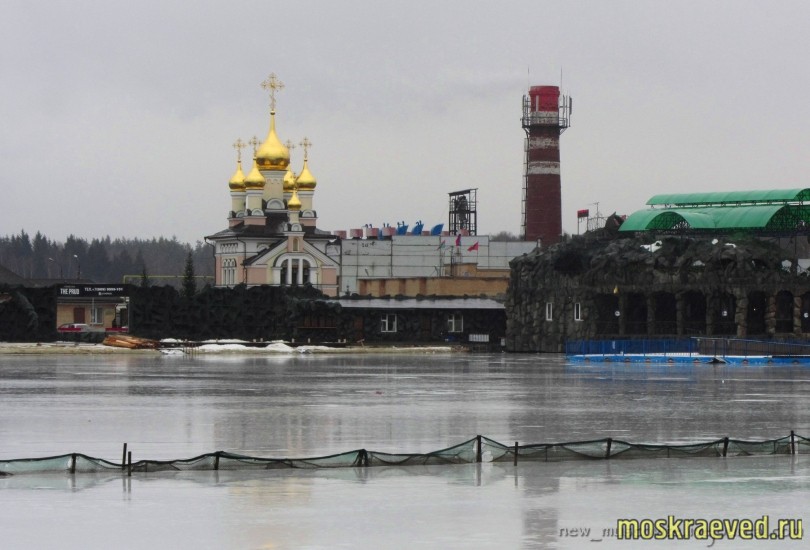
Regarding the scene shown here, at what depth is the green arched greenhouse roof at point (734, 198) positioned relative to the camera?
328 feet

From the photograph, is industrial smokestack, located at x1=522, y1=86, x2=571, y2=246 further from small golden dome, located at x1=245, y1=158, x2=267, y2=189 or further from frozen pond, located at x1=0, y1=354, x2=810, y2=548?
frozen pond, located at x1=0, y1=354, x2=810, y2=548

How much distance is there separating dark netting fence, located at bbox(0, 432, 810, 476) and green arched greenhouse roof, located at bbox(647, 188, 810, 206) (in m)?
73.5

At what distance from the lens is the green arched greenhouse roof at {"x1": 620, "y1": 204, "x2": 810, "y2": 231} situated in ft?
326

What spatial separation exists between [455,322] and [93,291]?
89.4 feet

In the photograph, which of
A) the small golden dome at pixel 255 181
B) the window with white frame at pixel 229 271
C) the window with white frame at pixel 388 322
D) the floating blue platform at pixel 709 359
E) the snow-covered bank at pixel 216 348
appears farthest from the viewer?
the small golden dome at pixel 255 181

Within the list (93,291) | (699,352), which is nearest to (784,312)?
(699,352)

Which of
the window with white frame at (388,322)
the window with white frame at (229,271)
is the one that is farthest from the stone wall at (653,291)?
the window with white frame at (229,271)

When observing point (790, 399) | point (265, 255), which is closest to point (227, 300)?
point (265, 255)

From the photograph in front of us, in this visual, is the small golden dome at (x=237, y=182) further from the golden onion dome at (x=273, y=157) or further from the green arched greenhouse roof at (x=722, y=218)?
the green arched greenhouse roof at (x=722, y=218)

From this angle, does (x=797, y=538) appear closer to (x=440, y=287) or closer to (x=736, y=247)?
(x=736, y=247)

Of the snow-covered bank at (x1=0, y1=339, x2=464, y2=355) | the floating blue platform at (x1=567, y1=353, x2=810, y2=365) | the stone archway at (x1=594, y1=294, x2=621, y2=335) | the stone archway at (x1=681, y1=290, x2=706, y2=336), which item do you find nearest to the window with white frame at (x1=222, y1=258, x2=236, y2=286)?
the snow-covered bank at (x1=0, y1=339, x2=464, y2=355)

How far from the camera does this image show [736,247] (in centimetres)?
9244

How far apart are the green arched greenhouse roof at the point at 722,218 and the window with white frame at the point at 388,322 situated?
61.0 ft

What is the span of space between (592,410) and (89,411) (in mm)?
14070
